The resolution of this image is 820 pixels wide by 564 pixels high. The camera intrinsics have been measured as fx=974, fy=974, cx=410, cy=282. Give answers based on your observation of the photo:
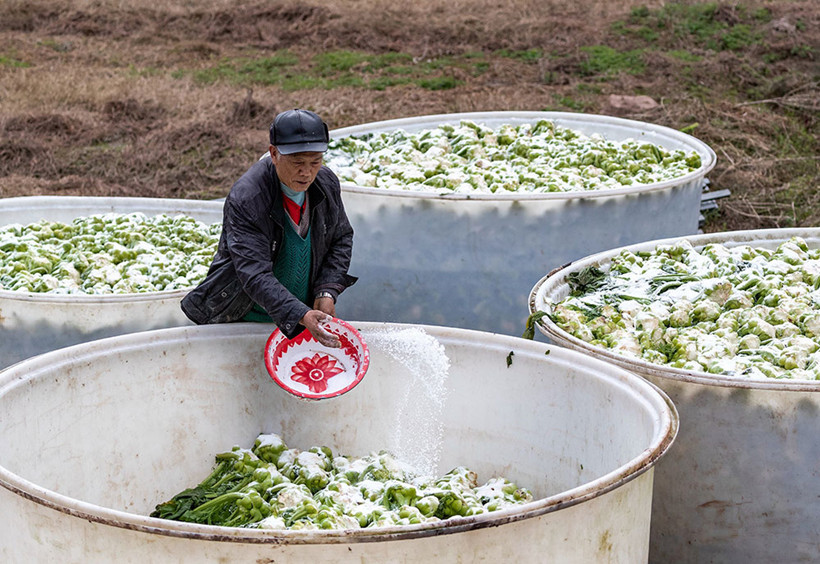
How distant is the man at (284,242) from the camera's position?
12.2 ft

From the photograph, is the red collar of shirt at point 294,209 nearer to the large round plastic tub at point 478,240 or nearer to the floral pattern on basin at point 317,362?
the floral pattern on basin at point 317,362

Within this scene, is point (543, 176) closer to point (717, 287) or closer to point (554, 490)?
point (717, 287)

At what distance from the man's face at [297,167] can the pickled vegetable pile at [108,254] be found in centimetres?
181

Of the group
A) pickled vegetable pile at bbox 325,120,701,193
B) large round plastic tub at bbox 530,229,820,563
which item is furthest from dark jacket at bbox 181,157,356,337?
pickled vegetable pile at bbox 325,120,701,193

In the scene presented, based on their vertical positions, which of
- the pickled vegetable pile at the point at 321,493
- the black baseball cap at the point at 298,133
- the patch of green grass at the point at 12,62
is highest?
the black baseball cap at the point at 298,133

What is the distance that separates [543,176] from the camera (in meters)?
6.32

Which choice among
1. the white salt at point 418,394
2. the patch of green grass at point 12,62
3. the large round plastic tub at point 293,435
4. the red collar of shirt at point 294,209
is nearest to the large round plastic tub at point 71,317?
the large round plastic tub at point 293,435

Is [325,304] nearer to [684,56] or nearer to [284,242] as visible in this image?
[284,242]

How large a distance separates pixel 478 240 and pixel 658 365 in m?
1.87

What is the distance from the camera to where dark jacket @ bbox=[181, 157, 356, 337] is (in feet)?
12.4

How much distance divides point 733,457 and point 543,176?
290 cm

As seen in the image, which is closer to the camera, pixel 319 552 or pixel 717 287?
pixel 319 552

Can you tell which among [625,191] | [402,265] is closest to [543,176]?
[625,191]

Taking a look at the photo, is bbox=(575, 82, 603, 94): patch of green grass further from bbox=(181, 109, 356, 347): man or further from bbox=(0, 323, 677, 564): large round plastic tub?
bbox=(0, 323, 677, 564): large round plastic tub
